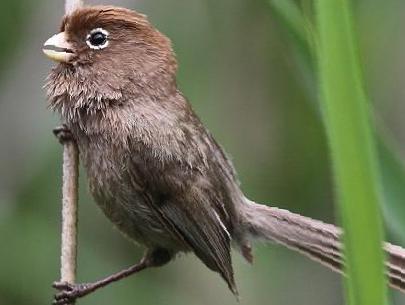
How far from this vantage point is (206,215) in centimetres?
277

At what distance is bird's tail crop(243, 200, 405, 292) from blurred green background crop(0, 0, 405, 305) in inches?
12.4

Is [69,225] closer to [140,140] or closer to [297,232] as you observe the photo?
[140,140]

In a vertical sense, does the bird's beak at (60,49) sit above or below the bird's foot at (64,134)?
above

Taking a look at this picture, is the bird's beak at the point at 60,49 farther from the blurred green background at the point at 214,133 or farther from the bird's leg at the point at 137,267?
the bird's leg at the point at 137,267

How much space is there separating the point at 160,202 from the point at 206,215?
0.15 meters

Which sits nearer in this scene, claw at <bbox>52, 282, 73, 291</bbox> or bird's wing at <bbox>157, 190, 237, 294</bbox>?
claw at <bbox>52, 282, 73, 291</bbox>

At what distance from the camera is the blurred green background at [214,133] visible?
3078mm

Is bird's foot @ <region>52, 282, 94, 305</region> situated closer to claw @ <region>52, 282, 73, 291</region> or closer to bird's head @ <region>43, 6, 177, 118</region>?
claw @ <region>52, 282, 73, 291</region>

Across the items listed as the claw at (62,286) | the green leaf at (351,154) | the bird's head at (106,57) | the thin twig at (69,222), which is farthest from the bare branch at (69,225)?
the green leaf at (351,154)

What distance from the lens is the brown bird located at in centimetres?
266

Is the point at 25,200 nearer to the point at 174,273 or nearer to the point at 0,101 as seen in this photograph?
the point at 0,101

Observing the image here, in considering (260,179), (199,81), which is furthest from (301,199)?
(199,81)

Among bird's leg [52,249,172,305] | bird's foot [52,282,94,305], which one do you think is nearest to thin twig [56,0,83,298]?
bird's foot [52,282,94,305]

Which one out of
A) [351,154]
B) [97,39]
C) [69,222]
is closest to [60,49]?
[97,39]
